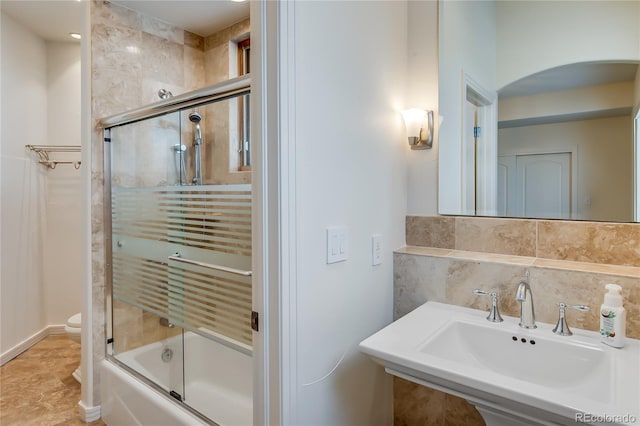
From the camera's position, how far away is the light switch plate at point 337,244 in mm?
1182

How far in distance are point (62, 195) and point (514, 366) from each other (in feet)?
12.7

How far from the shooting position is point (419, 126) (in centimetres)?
157

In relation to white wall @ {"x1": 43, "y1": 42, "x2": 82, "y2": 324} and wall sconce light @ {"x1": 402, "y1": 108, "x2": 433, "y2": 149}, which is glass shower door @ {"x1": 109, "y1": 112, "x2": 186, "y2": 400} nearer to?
wall sconce light @ {"x1": 402, "y1": 108, "x2": 433, "y2": 149}

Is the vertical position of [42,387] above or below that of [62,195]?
below

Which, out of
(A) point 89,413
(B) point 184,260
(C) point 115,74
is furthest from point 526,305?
(C) point 115,74

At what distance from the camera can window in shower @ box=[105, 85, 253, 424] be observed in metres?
1.49

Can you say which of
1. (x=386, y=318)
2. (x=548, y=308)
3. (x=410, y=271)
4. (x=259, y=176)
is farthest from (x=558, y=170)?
(x=259, y=176)

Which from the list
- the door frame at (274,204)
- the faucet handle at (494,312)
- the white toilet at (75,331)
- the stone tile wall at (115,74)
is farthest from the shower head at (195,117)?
the white toilet at (75,331)

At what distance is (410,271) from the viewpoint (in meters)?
1.56

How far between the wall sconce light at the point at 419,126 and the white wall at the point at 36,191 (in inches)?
127

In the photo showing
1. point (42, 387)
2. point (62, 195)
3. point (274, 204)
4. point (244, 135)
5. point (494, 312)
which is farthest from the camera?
point (62, 195)

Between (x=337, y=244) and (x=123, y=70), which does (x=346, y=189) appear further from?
(x=123, y=70)

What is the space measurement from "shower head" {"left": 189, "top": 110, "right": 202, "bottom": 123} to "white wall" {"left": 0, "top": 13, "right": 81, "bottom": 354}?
2093 mm

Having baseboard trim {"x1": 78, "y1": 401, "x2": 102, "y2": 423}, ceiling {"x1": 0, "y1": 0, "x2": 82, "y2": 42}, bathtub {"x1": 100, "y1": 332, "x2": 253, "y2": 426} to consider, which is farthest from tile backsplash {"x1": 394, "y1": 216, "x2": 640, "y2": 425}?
ceiling {"x1": 0, "y1": 0, "x2": 82, "y2": 42}
